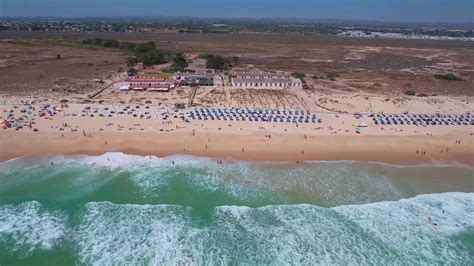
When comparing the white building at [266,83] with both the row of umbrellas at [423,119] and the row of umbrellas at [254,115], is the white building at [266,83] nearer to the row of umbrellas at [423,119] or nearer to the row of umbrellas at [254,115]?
the row of umbrellas at [254,115]

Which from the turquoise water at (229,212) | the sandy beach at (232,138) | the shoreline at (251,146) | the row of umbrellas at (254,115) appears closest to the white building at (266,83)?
the row of umbrellas at (254,115)

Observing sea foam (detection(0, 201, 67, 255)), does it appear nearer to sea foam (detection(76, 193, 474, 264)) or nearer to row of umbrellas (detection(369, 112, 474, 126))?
sea foam (detection(76, 193, 474, 264))

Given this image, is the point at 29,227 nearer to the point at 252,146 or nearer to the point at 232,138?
the point at 232,138

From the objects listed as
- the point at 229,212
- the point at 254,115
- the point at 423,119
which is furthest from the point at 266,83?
the point at 229,212

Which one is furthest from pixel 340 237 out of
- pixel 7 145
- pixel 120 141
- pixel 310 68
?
pixel 310 68

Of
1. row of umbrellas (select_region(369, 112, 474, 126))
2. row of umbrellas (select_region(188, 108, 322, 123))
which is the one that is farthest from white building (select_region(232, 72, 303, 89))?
row of umbrellas (select_region(369, 112, 474, 126))

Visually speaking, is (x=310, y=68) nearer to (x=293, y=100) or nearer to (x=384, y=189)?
(x=293, y=100)
